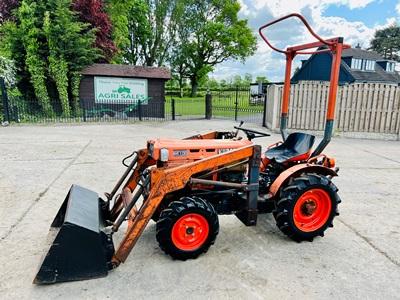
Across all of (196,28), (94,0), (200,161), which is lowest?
(200,161)

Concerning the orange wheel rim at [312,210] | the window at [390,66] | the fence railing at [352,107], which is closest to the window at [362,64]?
the window at [390,66]

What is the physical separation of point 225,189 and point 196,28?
116ft

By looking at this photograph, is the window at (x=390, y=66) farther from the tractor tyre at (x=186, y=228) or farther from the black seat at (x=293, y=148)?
the tractor tyre at (x=186, y=228)

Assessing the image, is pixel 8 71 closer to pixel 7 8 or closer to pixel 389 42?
pixel 7 8

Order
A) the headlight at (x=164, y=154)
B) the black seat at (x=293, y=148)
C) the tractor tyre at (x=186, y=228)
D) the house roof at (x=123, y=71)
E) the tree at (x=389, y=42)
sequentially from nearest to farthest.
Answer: the tractor tyre at (x=186, y=228)
the headlight at (x=164, y=154)
the black seat at (x=293, y=148)
the house roof at (x=123, y=71)
the tree at (x=389, y=42)

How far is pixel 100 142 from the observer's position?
8.44 m

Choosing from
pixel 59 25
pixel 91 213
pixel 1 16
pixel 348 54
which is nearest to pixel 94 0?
pixel 59 25

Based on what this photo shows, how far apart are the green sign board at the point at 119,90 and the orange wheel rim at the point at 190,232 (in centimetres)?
1349

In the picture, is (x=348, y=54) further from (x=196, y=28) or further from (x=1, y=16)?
(x=1, y=16)

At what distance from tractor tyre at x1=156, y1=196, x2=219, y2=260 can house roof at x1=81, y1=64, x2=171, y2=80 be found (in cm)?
1359

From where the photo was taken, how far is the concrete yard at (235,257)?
7.64ft

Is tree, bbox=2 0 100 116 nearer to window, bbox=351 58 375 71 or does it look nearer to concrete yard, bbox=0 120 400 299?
concrete yard, bbox=0 120 400 299

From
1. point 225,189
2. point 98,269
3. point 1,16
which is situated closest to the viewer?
point 98,269

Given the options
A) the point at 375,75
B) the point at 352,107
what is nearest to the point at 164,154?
the point at 352,107
